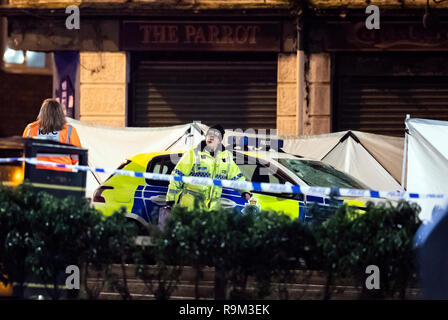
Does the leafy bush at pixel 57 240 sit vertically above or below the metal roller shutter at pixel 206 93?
below

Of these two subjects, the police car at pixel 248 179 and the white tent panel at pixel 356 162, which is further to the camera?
the white tent panel at pixel 356 162

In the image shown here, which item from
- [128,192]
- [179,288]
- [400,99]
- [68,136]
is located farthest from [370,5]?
[179,288]

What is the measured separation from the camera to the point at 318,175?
11562mm

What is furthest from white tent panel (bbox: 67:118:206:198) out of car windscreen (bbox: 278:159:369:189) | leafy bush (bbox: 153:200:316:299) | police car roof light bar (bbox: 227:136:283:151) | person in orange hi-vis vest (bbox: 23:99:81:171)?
leafy bush (bbox: 153:200:316:299)

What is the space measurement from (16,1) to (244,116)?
519cm

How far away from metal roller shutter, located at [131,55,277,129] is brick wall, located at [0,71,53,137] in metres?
7.63

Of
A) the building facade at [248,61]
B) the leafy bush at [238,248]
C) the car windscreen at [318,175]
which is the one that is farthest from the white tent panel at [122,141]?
the leafy bush at [238,248]

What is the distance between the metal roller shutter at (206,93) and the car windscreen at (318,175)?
6156mm

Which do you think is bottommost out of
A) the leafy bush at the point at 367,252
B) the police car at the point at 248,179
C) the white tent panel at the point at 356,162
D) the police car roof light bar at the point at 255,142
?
the leafy bush at the point at 367,252

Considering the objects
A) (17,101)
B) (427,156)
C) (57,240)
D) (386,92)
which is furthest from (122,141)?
(17,101)

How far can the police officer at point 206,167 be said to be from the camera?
32.4ft

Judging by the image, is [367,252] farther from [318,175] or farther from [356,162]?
[356,162]

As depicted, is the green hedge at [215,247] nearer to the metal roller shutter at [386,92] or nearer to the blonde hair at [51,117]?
the blonde hair at [51,117]

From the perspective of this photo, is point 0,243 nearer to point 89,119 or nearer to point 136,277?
point 136,277
